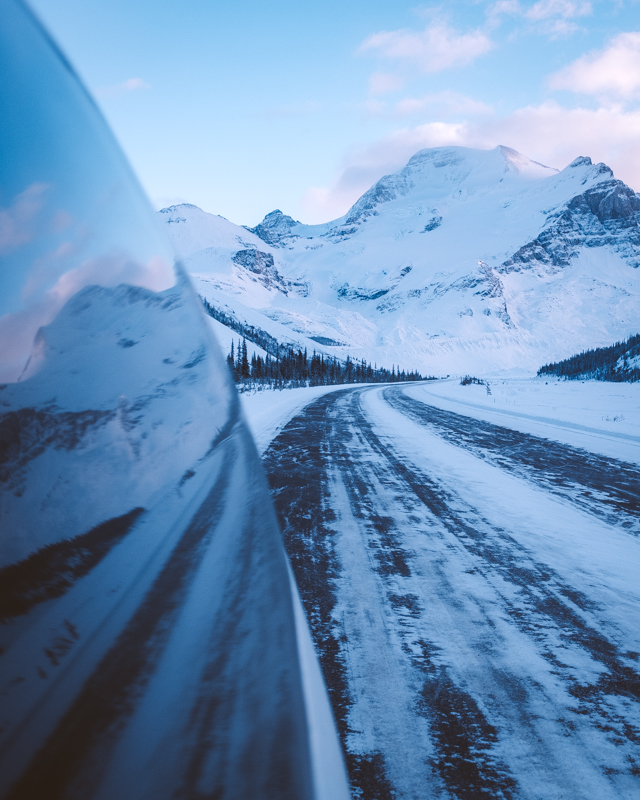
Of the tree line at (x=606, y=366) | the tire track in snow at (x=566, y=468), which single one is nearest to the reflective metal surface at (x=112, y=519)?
the tire track in snow at (x=566, y=468)

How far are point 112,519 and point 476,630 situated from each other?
1465mm

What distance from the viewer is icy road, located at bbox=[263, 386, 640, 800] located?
107 centimetres

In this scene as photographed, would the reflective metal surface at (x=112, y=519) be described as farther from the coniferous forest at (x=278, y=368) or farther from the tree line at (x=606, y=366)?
the tree line at (x=606, y=366)

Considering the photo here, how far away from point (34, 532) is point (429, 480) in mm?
3699

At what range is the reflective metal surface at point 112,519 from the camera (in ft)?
1.58

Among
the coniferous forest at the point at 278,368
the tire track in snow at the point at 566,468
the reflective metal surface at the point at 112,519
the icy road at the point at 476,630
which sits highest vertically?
the coniferous forest at the point at 278,368

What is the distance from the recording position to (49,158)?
735 millimetres

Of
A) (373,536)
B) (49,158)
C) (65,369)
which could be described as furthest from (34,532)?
(373,536)

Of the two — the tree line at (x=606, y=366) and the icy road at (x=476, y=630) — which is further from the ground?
A: the tree line at (x=606, y=366)

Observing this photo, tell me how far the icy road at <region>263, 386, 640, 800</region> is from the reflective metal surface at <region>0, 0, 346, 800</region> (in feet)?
2.11

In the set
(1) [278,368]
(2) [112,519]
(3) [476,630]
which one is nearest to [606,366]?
(1) [278,368]

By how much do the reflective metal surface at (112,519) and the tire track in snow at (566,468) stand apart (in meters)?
2.99

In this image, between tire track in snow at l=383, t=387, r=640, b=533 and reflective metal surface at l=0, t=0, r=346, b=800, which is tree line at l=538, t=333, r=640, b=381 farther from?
reflective metal surface at l=0, t=0, r=346, b=800

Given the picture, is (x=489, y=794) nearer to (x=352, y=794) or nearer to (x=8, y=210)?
(x=352, y=794)
